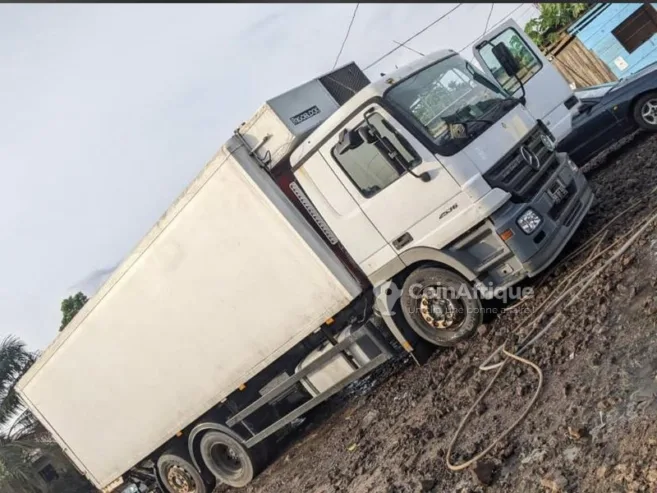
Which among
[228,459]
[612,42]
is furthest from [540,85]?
[228,459]

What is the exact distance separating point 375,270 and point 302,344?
1.47 metres

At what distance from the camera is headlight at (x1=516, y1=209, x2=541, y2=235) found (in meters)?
6.56

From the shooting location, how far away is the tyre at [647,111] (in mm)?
10516

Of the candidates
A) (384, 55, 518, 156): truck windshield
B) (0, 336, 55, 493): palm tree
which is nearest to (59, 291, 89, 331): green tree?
(0, 336, 55, 493): palm tree

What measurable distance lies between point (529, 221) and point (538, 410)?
209 centimetres

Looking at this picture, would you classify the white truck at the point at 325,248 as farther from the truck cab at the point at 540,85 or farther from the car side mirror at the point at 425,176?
the truck cab at the point at 540,85

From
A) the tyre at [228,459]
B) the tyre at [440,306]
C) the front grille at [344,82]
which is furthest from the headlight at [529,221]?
the tyre at [228,459]

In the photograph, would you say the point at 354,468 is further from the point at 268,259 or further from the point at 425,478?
the point at 268,259

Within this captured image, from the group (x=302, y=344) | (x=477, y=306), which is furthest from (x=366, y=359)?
(x=477, y=306)

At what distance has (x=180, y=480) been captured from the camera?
969 cm

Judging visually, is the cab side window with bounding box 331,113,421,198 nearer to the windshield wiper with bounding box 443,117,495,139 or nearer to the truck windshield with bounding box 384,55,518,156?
the truck windshield with bounding box 384,55,518,156

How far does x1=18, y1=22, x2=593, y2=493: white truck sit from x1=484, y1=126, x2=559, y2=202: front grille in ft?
0.06

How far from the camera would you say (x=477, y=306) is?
702cm

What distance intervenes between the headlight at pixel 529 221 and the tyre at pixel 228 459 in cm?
468
